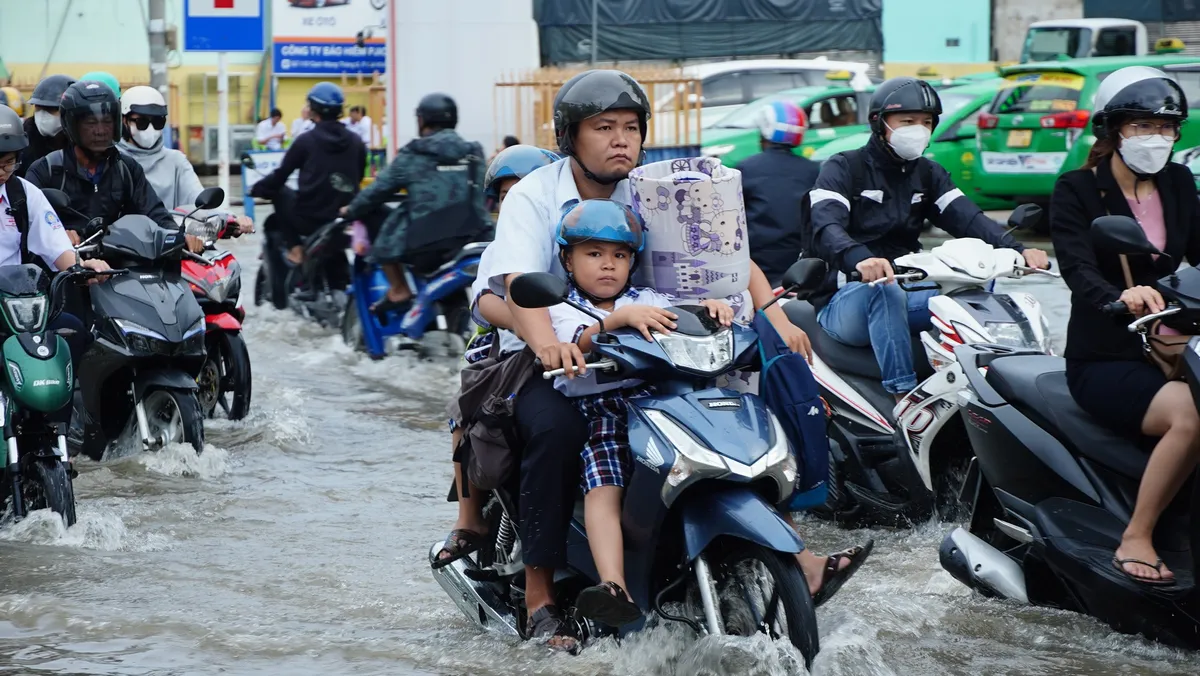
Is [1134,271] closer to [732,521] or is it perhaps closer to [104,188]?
[732,521]

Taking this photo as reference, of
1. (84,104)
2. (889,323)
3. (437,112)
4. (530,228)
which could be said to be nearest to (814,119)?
(437,112)

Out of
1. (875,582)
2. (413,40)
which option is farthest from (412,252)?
(413,40)

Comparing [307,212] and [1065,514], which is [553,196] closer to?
[1065,514]

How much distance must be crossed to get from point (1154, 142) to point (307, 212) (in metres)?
8.71

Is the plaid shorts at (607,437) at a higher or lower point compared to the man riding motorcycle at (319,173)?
lower

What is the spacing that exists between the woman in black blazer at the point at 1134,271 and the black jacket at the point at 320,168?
323 inches

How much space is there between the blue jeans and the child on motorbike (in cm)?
214

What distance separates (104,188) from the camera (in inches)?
328

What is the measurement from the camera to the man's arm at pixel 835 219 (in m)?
6.79

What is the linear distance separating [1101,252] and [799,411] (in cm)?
126

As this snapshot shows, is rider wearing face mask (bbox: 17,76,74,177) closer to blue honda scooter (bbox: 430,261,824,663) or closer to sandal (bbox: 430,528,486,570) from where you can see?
sandal (bbox: 430,528,486,570)

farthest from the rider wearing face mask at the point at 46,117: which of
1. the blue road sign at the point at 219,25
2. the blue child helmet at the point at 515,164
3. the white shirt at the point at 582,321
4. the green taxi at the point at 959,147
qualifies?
the green taxi at the point at 959,147

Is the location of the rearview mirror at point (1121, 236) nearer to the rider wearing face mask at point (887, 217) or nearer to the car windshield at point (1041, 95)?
the rider wearing face mask at point (887, 217)

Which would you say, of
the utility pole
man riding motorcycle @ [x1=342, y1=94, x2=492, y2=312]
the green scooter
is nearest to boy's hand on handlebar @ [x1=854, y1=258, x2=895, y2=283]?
the green scooter
